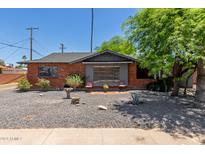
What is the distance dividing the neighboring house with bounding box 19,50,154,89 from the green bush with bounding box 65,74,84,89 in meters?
0.73

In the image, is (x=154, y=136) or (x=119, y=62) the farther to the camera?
(x=119, y=62)

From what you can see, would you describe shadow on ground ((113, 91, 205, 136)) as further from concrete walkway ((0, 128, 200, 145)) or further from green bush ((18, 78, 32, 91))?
green bush ((18, 78, 32, 91))

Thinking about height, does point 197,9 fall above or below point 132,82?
above

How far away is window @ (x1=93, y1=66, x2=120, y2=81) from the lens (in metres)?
16.6

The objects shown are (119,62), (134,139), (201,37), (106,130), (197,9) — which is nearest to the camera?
(134,139)

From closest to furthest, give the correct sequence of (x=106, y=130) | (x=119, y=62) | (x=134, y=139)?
(x=134, y=139), (x=106, y=130), (x=119, y=62)

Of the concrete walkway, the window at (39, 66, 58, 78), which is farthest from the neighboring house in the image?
the concrete walkway

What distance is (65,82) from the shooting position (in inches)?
667

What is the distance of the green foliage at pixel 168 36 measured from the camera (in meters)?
6.96

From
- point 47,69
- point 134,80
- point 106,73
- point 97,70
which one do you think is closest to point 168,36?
point 134,80

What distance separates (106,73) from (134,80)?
2622 mm
